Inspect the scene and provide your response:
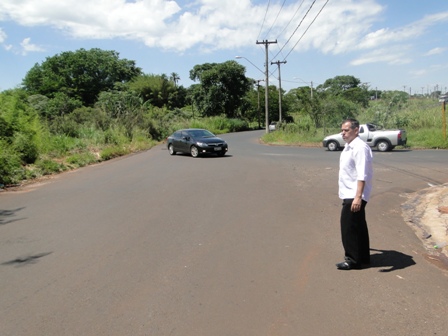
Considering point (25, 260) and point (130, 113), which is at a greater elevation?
point (130, 113)

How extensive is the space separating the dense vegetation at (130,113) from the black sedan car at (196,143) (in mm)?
3836

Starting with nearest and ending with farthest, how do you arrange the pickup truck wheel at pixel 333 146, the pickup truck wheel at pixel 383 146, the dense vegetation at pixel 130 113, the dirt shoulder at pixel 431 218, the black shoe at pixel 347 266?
the black shoe at pixel 347 266 < the dirt shoulder at pixel 431 218 < the dense vegetation at pixel 130 113 < the pickup truck wheel at pixel 383 146 < the pickup truck wheel at pixel 333 146

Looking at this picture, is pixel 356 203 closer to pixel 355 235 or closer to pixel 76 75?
pixel 355 235

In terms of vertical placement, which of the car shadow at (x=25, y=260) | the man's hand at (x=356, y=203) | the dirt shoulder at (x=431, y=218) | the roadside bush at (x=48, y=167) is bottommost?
the dirt shoulder at (x=431, y=218)

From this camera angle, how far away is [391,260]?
529 cm

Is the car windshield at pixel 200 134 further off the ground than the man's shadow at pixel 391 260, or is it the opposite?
the car windshield at pixel 200 134

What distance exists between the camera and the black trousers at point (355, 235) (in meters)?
4.97

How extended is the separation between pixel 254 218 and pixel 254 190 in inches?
121

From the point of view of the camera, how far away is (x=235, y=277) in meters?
4.76

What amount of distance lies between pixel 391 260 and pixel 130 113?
3178 cm

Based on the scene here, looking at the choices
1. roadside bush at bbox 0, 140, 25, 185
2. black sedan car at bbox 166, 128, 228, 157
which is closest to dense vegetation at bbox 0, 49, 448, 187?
roadside bush at bbox 0, 140, 25, 185

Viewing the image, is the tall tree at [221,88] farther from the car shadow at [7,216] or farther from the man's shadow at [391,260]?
the man's shadow at [391,260]

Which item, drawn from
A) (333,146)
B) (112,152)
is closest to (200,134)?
(112,152)

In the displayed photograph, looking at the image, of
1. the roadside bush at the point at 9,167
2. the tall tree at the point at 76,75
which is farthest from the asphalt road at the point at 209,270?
the tall tree at the point at 76,75
